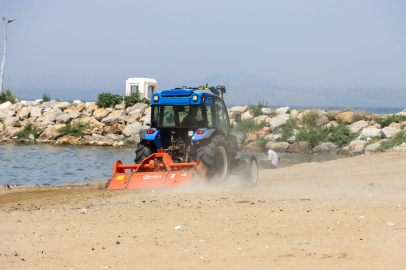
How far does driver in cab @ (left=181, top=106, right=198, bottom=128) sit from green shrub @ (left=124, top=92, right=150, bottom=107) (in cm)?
2546

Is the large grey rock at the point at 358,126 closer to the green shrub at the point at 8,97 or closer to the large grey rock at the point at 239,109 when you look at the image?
the large grey rock at the point at 239,109

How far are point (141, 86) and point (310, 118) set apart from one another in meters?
14.9

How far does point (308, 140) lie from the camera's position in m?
A: 27.0

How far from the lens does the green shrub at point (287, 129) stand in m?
28.3

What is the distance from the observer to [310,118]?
3080 centimetres

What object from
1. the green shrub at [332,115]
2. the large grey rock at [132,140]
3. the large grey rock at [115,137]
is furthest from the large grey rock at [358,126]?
the large grey rock at [115,137]

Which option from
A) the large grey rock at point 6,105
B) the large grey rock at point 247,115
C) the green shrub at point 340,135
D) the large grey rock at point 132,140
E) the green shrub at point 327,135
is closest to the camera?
the green shrub at point 340,135

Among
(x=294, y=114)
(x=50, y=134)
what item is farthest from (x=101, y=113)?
(x=294, y=114)

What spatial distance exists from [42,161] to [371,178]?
13679 millimetres

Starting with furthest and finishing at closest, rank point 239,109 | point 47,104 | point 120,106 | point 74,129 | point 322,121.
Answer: point 47,104 → point 120,106 → point 239,109 → point 74,129 → point 322,121

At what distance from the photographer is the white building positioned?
127 feet

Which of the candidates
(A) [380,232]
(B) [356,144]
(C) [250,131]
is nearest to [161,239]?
(A) [380,232]

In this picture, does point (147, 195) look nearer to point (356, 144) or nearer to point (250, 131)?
point (356, 144)

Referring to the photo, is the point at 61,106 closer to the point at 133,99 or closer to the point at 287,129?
the point at 133,99
